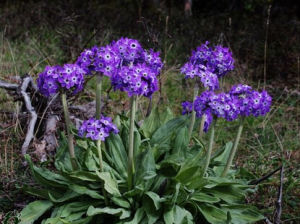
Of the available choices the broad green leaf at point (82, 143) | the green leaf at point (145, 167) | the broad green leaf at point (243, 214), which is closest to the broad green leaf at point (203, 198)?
the broad green leaf at point (243, 214)

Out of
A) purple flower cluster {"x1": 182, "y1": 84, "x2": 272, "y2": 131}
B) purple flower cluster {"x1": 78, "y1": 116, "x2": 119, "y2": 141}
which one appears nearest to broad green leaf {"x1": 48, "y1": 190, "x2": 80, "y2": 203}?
purple flower cluster {"x1": 78, "y1": 116, "x2": 119, "y2": 141}

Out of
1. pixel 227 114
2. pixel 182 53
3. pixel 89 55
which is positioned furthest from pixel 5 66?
pixel 227 114

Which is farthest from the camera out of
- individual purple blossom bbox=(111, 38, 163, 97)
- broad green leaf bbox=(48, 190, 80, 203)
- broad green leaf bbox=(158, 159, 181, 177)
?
broad green leaf bbox=(48, 190, 80, 203)

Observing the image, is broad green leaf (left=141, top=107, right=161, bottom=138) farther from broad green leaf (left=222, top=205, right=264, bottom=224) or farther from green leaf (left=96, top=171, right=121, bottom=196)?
broad green leaf (left=222, top=205, right=264, bottom=224)

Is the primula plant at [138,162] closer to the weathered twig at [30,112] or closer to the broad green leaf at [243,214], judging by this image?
the broad green leaf at [243,214]

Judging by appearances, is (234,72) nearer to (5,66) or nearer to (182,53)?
(182,53)

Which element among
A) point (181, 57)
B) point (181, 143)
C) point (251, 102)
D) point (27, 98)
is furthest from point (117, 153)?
point (181, 57)
